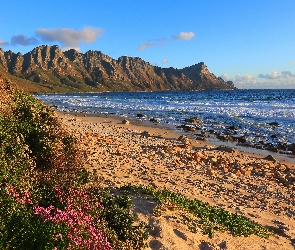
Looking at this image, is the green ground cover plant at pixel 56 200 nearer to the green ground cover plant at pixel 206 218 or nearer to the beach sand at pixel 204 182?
the green ground cover plant at pixel 206 218

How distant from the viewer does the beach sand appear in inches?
295

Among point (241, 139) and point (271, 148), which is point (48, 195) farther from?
point (241, 139)

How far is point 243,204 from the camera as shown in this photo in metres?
11.1

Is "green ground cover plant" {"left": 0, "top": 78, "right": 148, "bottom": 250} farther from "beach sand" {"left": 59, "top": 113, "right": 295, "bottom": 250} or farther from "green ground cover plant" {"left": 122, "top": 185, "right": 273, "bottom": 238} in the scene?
"green ground cover plant" {"left": 122, "top": 185, "right": 273, "bottom": 238}

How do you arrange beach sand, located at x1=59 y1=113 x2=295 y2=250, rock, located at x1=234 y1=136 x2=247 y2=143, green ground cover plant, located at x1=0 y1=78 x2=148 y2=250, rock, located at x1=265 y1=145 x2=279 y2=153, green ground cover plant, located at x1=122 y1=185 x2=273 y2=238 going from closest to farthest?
green ground cover plant, located at x1=0 y1=78 x2=148 y2=250
beach sand, located at x1=59 y1=113 x2=295 y2=250
green ground cover plant, located at x1=122 y1=185 x2=273 y2=238
rock, located at x1=265 y1=145 x2=279 y2=153
rock, located at x1=234 y1=136 x2=247 y2=143

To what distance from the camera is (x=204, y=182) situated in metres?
12.7

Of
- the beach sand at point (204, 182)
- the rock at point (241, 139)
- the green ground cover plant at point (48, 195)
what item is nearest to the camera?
the green ground cover plant at point (48, 195)

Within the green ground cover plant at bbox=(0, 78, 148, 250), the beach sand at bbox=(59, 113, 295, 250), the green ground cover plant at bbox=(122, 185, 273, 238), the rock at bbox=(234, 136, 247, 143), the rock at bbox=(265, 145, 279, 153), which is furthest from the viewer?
the rock at bbox=(234, 136, 247, 143)

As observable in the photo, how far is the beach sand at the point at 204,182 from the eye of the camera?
7504 mm

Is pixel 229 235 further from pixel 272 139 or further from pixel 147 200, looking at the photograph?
pixel 272 139

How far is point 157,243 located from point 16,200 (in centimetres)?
302

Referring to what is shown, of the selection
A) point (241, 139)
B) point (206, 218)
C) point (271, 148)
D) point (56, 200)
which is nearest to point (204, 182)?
point (206, 218)

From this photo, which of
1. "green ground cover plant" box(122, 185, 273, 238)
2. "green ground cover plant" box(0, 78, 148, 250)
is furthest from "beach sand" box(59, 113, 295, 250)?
"green ground cover plant" box(0, 78, 148, 250)

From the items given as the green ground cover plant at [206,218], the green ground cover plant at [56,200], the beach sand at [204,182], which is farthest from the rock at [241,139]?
the green ground cover plant at [56,200]
